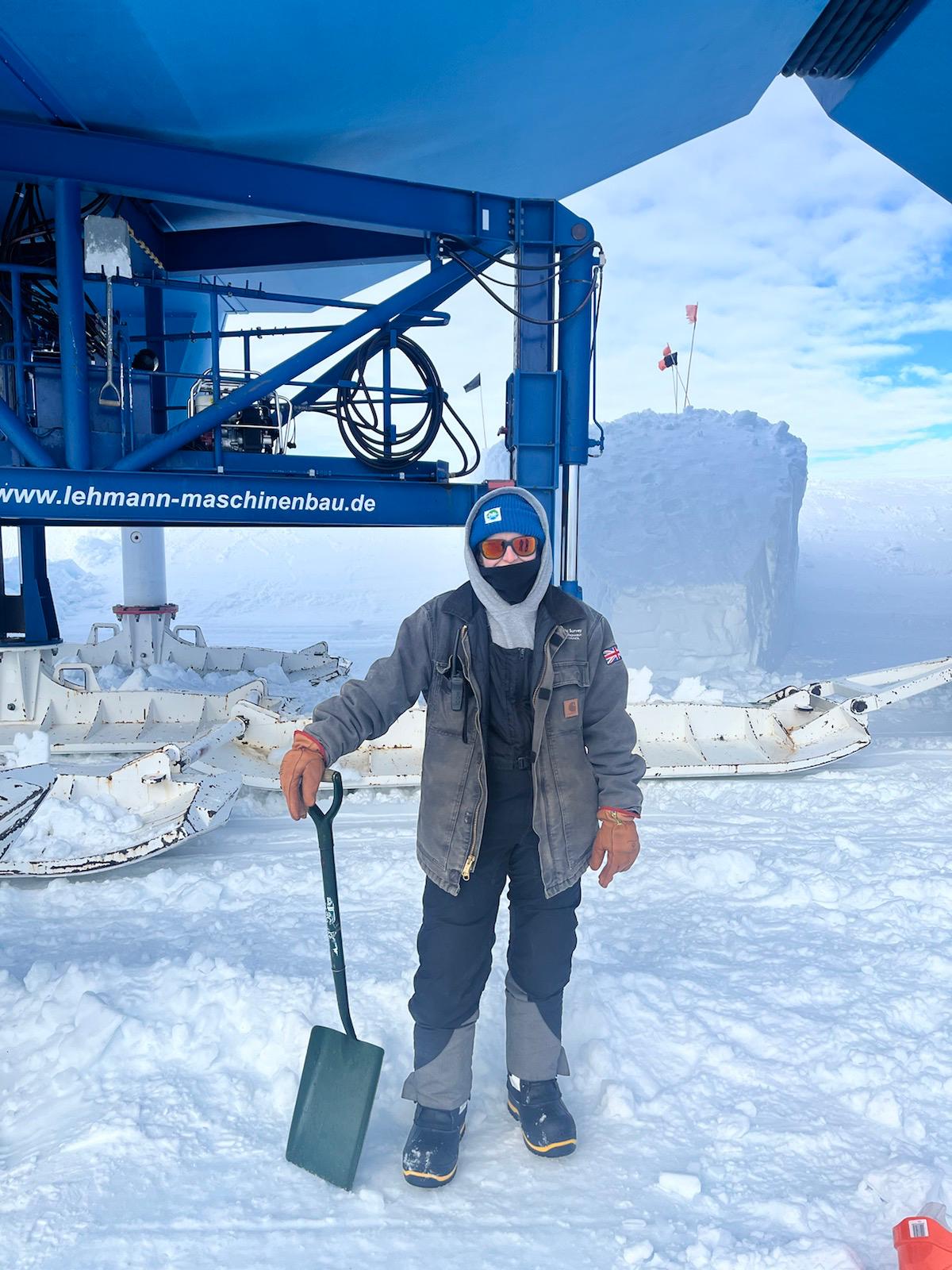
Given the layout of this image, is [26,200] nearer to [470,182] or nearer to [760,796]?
[470,182]

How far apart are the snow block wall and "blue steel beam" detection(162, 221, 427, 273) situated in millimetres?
6808

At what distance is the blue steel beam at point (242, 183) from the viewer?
580 centimetres

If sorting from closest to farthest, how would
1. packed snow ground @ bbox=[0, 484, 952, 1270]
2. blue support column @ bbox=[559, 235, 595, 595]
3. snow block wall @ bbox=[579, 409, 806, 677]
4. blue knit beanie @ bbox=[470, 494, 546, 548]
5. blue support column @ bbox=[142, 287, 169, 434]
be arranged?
1. packed snow ground @ bbox=[0, 484, 952, 1270]
2. blue knit beanie @ bbox=[470, 494, 546, 548]
3. blue support column @ bbox=[559, 235, 595, 595]
4. blue support column @ bbox=[142, 287, 169, 434]
5. snow block wall @ bbox=[579, 409, 806, 677]

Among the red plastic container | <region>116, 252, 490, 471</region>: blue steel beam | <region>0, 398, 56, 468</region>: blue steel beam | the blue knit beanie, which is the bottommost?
the red plastic container

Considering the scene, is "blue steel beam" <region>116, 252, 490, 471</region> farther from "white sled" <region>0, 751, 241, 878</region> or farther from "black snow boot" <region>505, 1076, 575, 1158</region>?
"black snow boot" <region>505, 1076, 575, 1158</region>

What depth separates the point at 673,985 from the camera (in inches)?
128

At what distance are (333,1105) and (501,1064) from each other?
2.24ft

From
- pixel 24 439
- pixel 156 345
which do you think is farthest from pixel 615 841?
pixel 156 345

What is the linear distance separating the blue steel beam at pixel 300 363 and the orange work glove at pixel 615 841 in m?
4.91

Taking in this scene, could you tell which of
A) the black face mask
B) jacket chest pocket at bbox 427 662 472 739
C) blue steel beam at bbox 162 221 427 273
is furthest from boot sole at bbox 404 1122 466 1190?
blue steel beam at bbox 162 221 427 273

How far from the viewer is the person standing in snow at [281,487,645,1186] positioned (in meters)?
2.33

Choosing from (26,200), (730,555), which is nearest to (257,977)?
(26,200)

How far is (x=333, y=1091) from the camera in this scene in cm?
239

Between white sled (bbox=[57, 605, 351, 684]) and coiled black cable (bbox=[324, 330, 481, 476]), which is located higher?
coiled black cable (bbox=[324, 330, 481, 476])
